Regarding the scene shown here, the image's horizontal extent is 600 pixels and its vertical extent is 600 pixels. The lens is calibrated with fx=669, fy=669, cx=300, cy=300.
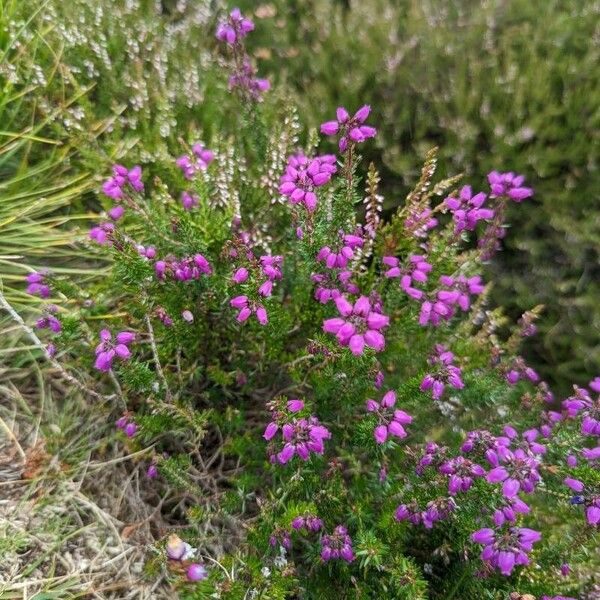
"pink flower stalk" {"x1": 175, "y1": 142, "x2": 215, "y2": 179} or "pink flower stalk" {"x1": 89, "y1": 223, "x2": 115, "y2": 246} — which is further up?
"pink flower stalk" {"x1": 175, "y1": 142, "x2": 215, "y2": 179}

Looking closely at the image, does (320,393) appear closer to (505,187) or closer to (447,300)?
(447,300)

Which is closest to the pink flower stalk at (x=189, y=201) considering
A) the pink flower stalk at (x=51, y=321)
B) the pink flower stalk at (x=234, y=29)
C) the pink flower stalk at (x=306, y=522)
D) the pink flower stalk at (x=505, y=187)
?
the pink flower stalk at (x=234, y=29)

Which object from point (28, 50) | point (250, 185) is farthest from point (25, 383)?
point (28, 50)

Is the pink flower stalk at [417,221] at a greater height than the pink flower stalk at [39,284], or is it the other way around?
the pink flower stalk at [417,221]

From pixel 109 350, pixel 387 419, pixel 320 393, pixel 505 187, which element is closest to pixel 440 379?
pixel 387 419

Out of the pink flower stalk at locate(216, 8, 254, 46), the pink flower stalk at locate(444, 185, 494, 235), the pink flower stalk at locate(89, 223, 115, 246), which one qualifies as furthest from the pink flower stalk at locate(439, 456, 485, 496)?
the pink flower stalk at locate(216, 8, 254, 46)

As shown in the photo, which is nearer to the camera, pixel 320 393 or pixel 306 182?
pixel 306 182

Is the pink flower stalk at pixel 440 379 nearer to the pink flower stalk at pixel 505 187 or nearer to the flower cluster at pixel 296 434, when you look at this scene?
the flower cluster at pixel 296 434

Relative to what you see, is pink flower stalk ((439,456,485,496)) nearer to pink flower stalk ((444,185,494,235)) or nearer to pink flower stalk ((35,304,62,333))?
pink flower stalk ((444,185,494,235))

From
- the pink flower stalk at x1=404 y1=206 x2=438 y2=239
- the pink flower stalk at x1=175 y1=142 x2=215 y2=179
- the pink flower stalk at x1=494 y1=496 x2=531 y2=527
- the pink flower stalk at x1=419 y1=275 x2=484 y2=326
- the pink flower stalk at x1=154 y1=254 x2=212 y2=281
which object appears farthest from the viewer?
the pink flower stalk at x1=175 y1=142 x2=215 y2=179
